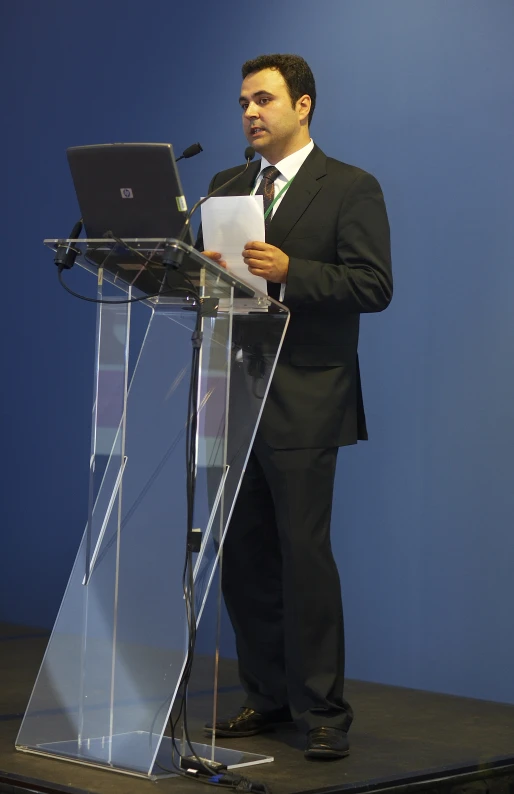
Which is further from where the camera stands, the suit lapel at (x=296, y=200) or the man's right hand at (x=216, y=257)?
the suit lapel at (x=296, y=200)

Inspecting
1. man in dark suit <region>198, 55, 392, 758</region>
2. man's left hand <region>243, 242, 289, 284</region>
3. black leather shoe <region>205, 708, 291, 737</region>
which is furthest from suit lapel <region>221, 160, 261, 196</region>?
black leather shoe <region>205, 708, 291, 737</region>

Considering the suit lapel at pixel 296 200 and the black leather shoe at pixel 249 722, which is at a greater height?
the suit lapel at pixel 296 200

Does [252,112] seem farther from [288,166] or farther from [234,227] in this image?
[234,227]

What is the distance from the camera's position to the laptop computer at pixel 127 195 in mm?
2055

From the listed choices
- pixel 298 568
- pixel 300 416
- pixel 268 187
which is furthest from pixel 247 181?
pixel 298 568

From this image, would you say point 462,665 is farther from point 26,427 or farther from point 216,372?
point 26,427

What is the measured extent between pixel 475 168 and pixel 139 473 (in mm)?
1575

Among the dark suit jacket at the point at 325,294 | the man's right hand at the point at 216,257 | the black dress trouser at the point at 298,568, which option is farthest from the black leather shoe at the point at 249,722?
the man's right hand at the point at 216,257

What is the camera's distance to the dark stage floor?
214 centimetres

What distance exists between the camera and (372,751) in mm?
2494

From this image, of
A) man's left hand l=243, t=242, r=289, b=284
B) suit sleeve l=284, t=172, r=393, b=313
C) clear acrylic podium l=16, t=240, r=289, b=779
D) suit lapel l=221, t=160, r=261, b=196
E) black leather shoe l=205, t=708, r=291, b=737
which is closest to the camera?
clear acrylic podium l=16, t=240, r=289, b=779

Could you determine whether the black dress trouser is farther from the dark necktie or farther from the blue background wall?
the blue background wall

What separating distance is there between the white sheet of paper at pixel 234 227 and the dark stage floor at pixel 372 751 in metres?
1.00

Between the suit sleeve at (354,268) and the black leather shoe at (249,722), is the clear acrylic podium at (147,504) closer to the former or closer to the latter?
the suit sleeve at (354,268)
